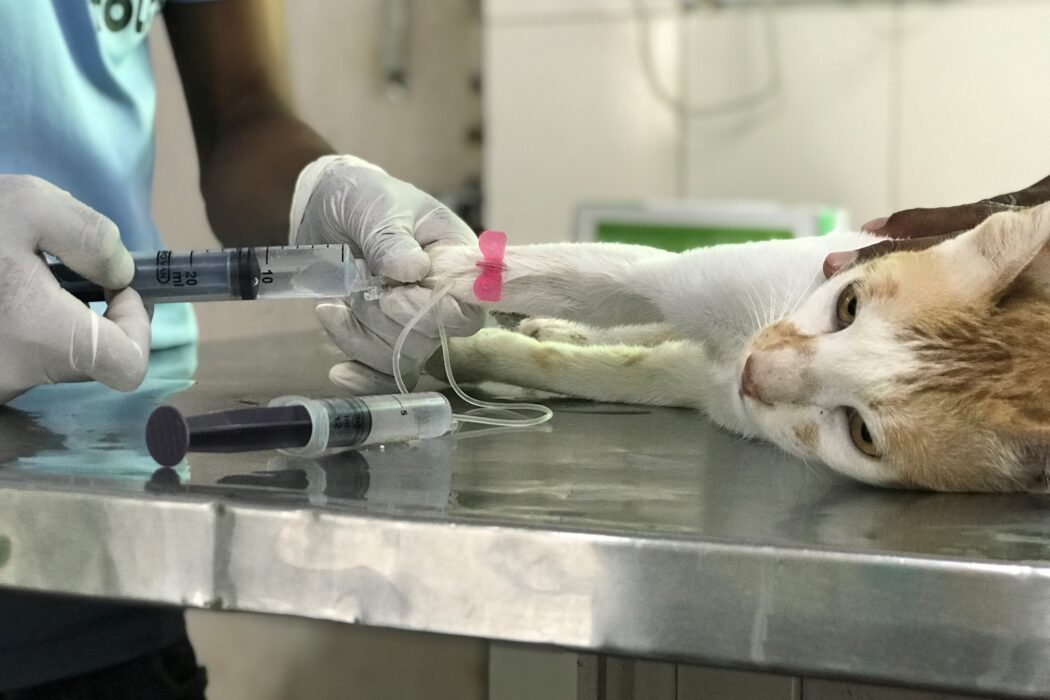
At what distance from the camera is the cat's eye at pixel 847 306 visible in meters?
0.81

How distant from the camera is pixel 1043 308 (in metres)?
0.76

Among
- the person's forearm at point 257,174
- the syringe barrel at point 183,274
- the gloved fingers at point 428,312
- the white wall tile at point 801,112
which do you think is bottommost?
the gloved fingers at point 428,312

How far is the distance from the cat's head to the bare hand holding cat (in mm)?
19

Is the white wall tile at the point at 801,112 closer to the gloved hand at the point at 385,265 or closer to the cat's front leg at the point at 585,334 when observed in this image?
the cat's front leg at the point at 585,334

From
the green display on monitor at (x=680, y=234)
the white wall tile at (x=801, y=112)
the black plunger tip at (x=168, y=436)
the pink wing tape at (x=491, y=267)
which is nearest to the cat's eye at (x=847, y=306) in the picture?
the pink wing tape at (x=491, y=267)

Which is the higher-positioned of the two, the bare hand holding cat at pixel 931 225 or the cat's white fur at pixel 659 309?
the bare hand holding cat at pixel 931 225

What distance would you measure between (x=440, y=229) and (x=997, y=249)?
43cm

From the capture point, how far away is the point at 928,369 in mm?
753

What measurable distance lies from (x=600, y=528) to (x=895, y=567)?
0.12m

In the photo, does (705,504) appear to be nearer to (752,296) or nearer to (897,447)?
(897,447)

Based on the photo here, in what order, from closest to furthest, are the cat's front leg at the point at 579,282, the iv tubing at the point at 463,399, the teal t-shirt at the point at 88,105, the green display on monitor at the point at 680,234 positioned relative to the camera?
1. the iv tubing at the point at 463,399
2. the cat's front leg at the point at 579,282
3. the teal t-shirt at the point at 88,105
4. the green display on monitor at the point at 680,234

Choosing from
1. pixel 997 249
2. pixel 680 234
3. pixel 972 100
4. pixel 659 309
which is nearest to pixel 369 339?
pixel 659 309

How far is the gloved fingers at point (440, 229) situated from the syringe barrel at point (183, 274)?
0.14 m

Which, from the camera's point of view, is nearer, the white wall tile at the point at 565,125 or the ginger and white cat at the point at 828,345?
the ginger and white cat at the point at 828,345
